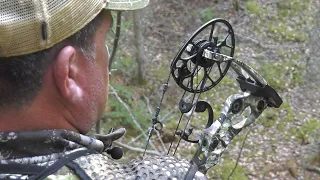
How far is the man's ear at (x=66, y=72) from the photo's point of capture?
3.76 feet

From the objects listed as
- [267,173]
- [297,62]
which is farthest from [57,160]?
[297,62]

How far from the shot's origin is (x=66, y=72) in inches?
45.3

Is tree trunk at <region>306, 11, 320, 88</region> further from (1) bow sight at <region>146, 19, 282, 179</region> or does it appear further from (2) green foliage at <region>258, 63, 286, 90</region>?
(1) bow sight at <region>146, 19, 282, 179</region>

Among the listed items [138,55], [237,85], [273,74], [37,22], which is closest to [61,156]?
[37,22]

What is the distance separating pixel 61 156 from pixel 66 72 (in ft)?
0.67

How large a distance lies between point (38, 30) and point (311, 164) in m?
4.95

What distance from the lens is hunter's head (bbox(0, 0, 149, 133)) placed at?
111cm

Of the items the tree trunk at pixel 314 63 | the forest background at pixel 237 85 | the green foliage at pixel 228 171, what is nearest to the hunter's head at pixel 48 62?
the forest background at pixel 237 85

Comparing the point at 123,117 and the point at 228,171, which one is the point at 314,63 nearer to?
the point at 228,171

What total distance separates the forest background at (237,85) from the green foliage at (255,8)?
0.06ft

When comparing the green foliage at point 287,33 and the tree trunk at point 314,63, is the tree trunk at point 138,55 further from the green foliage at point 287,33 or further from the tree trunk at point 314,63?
the green foliage at point 287,33

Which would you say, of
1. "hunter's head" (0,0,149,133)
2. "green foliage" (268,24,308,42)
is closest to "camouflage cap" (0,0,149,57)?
"hunter's head" (0,0,149,133)

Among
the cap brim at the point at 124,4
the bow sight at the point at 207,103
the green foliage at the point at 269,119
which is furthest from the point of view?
the green foliage at the point at 269,119

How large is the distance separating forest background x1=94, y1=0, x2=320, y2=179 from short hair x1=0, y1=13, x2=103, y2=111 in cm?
369
